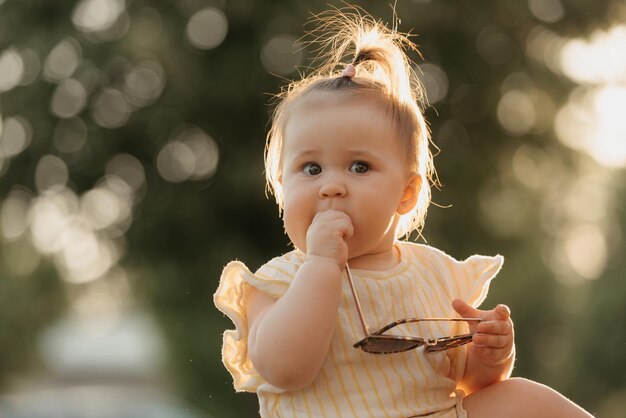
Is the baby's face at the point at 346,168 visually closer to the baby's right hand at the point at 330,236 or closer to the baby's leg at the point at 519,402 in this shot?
the baby's right hand at the point at 330,236

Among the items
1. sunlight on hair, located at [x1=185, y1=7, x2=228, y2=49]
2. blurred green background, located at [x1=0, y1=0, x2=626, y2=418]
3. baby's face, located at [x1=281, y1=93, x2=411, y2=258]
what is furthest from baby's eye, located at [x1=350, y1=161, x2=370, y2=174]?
sunlight on hair, located at [x1=185, y1=7, x2=228, y2=49]

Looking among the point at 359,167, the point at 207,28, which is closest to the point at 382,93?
the point at 359,167

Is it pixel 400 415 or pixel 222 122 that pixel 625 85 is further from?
pixel 400 415

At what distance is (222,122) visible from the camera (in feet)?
27.3

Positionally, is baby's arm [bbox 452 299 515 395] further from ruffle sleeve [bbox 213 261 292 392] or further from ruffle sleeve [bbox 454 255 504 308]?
ruffle sleeve [bbox 213 261 292 392]

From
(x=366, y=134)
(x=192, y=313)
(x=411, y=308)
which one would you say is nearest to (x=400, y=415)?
(x=411, y=308)

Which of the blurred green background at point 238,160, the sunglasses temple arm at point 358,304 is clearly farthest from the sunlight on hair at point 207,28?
the sunglasses temple arm at point 358,304

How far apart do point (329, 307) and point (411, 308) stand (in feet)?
1.04

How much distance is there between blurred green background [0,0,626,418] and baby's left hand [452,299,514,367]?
18.4 feet

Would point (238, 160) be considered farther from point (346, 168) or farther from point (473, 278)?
point (346, 168)

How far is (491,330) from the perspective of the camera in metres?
2.25

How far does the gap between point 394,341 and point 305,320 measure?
176 millimetres

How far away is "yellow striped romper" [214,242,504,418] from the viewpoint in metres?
2.15

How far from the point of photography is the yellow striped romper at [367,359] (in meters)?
2.15
